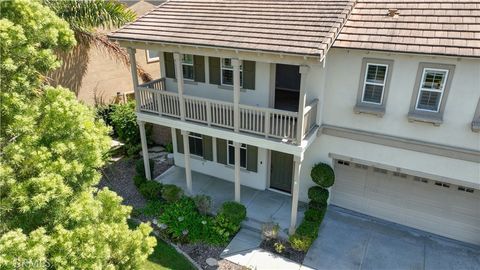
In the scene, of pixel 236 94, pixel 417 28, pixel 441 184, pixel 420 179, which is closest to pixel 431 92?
pixel 417 28

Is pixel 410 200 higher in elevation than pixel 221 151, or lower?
lower

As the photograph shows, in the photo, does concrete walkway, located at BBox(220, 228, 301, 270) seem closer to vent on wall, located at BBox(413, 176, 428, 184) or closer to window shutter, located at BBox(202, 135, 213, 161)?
window shutter, located at BBox(202, 135, 213, 161)

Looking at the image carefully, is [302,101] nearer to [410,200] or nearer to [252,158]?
[252,158]

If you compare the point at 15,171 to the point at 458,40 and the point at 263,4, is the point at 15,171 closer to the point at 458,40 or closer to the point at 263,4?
the point at 263,4

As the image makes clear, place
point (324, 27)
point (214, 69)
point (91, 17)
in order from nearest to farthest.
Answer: point (324, 27), point (214, 69), point (91, 17)

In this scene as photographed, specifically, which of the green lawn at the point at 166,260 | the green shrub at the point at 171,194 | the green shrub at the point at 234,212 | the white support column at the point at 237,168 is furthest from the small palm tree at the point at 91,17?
the green lawn at the point at 166,260

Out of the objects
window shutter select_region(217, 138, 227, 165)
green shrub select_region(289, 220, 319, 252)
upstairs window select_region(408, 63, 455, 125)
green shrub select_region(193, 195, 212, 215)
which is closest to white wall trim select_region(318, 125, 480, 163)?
upstairs window select_region(408, 63, 455, 125)

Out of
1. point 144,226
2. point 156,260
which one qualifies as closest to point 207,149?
point 156,260

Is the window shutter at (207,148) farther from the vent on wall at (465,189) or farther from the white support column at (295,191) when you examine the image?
the vent on wall at (465,189)
